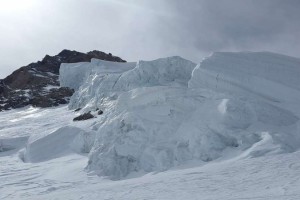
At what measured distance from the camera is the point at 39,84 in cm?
5916

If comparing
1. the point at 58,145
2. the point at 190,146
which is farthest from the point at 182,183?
the point at 58,145

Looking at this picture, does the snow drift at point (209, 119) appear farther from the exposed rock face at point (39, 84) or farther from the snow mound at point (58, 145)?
the exposed rock face at point (39, 84)

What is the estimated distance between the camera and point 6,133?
93.3 feet

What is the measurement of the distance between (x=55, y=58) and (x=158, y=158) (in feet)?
199

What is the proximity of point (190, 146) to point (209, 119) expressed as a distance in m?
1.65

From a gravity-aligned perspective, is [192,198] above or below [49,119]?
below

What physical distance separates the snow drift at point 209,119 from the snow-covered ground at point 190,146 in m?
0.04

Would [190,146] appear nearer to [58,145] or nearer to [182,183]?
[182,183]

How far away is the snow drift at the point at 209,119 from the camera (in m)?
15.1

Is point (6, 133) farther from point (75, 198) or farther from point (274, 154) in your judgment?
point (274, 154)

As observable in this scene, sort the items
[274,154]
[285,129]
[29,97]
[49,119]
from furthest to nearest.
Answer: [29,97], [49,119], [285,129], [274,154]

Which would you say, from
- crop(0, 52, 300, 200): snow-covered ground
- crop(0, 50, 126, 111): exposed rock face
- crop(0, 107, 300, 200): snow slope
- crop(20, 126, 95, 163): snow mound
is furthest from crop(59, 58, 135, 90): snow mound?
crop(0, 107, 300, 200): snow slope

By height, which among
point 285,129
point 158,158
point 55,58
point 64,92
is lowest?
point 158,158

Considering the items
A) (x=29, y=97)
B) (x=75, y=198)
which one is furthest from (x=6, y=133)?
(x=29, y=97)
